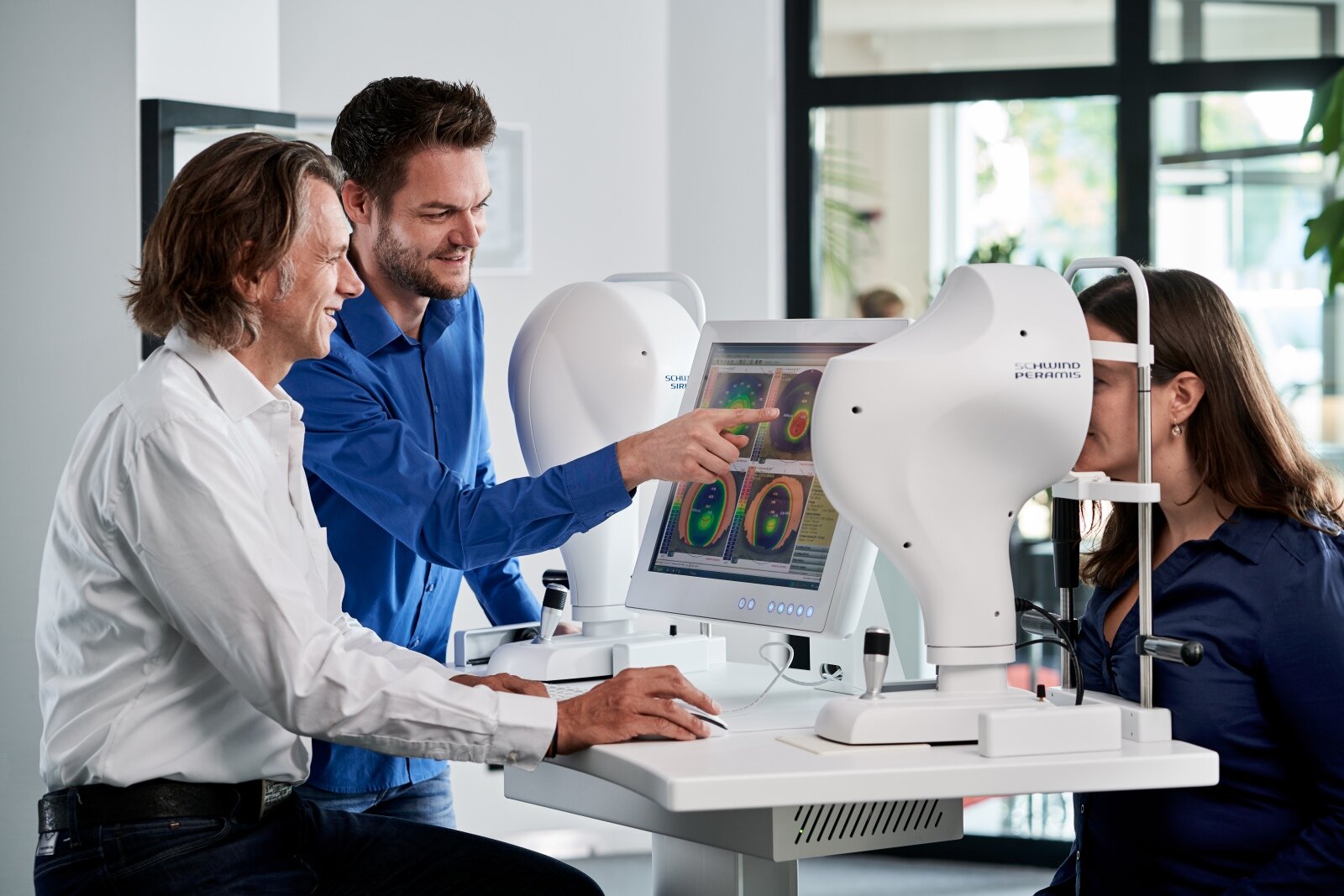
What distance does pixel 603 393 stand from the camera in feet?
6.48

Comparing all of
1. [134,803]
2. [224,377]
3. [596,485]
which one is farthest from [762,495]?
[134,803]

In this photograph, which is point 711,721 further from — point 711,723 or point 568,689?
point 568,689

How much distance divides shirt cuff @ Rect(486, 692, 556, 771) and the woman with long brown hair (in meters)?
0.68

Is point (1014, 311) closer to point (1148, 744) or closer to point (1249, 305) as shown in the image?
point (1148, 744)

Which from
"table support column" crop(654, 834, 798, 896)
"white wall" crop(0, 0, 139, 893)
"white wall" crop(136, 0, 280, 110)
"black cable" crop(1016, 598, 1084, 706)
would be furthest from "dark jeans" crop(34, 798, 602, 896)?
"white wall" crop(136, 0, 280, 110)

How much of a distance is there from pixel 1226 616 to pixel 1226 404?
244mm

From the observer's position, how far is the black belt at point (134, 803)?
1.40m

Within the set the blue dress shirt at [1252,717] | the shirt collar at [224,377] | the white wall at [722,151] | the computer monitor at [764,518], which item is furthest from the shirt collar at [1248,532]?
the white wall at [722,151]

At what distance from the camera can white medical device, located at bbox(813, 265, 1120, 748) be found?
144 cm

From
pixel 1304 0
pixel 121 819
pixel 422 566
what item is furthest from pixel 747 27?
pixel 121 819

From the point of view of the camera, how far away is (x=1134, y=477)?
5.63 ft

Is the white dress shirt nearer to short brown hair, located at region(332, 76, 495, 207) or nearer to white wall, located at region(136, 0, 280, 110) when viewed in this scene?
short brown hair, located at region(332, 76, 495, 207)

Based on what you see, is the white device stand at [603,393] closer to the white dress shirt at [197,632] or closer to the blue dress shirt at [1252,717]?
the white dress shirt at [197,632]

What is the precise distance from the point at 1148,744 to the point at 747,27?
2.80 metres
